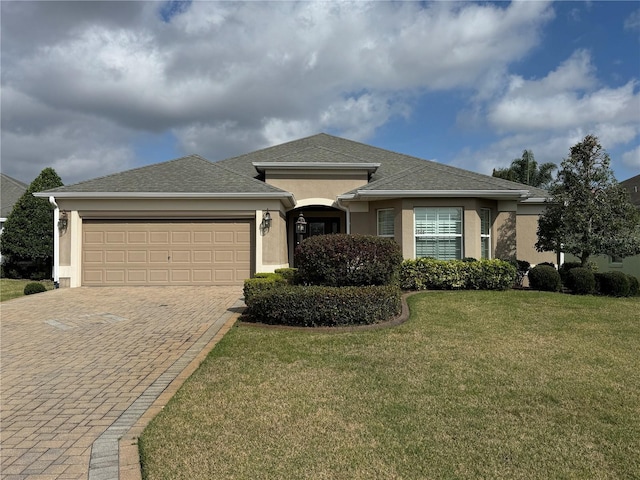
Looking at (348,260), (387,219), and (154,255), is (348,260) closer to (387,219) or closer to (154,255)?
(387,219)

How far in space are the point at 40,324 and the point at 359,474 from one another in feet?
27.6

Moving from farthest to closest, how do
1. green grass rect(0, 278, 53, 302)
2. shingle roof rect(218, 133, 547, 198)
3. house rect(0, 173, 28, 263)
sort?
house rect(0, 173, 28, 263), shingle roof rect(218, 133, 547, 198), green grass rect(0, 278, 53, 302)

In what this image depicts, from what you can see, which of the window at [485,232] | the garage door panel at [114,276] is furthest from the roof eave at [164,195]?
the window at [485,232]

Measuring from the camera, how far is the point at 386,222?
14.6m

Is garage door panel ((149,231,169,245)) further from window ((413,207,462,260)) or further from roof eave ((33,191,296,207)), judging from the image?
window ((413,207,462,260))

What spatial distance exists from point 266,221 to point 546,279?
9170mm

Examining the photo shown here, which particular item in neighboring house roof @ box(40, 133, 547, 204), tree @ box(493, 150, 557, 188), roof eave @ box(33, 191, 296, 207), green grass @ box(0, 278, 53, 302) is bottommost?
green grass @ box(0, 278, 53, 302)

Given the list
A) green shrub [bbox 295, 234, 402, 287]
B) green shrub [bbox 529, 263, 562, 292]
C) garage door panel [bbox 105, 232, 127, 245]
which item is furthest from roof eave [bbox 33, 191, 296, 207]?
green shrub [bbox 529, 263, 562, 292]

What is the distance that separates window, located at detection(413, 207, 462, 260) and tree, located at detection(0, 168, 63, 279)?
15920 millimetres

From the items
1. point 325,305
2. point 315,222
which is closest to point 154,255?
point 315,222

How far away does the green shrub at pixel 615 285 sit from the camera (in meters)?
11.6

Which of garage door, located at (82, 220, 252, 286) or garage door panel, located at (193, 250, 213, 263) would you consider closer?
garage door, located at (82, 220, 252, 286)

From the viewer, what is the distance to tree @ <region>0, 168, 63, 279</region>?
1822 cm

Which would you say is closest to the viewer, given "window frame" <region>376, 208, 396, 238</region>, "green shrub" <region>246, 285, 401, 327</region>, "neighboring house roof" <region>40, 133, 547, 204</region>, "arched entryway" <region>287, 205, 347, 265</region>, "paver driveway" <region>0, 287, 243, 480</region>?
"paver driveway" <region>0, 287, 243, 480</region>
